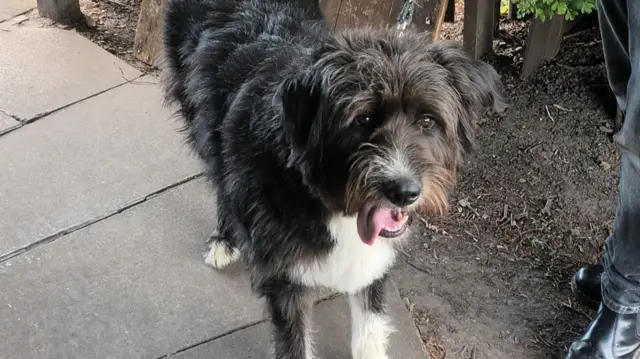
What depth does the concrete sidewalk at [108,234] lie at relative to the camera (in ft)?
10.2

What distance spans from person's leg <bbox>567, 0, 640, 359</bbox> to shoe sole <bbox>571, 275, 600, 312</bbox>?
22 cm

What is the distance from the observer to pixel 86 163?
407 centimetres

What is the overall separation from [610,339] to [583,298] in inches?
12.7

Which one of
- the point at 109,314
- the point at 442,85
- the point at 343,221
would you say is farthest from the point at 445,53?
the point at 109,314

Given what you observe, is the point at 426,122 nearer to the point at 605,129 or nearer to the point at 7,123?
the point at 605,129

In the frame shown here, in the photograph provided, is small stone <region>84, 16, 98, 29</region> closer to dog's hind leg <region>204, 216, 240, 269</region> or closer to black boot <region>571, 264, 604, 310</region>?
dog's hind leg <region>204, 216, 240, 269</region>

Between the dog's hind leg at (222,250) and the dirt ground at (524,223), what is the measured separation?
2.61 feet

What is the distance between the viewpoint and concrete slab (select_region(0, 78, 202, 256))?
12.3 ft

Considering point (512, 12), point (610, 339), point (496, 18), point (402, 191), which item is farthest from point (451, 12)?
point (402, 191)

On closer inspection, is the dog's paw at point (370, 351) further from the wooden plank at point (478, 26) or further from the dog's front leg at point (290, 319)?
the wooden plank at point (478, 26)

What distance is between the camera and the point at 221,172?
9.60ft

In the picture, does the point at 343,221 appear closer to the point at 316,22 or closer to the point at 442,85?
the point at 442,85

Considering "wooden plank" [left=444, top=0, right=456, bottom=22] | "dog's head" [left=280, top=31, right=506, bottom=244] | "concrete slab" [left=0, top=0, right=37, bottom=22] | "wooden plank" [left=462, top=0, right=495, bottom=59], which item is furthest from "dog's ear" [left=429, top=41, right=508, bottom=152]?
"concrete slab" [left=0, top=0, right=37, bottom=22]

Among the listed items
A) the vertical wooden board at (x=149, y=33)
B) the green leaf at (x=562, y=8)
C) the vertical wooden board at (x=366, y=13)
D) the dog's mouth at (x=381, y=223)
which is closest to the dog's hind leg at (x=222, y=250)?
the dog's mouth at (x=381, y=223)
